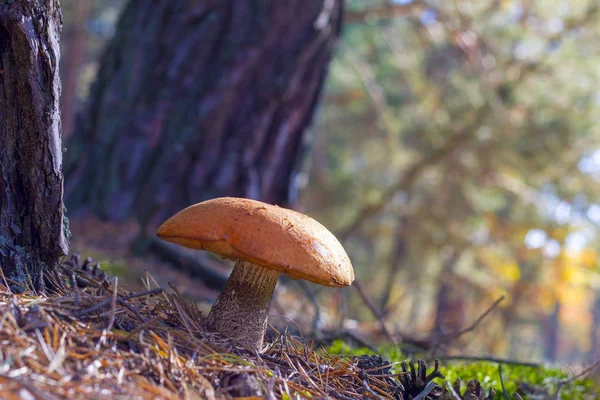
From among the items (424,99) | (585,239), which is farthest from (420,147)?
(585,239)

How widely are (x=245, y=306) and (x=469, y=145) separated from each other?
297 inches

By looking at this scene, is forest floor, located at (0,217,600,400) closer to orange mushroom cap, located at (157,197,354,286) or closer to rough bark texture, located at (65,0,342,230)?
orange mushroom cap, located at (157,197,354,286)

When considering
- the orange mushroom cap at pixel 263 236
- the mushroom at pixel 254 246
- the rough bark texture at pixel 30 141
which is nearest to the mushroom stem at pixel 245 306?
the mushroom at pixel 254 246

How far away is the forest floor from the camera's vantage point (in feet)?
3.56

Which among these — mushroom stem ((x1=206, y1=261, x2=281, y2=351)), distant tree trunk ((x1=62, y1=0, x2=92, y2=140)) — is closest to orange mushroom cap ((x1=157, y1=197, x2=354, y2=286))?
mushroom stem ((x1=206, y1=261, x2=281, y2=351))

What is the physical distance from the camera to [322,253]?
1.56 meters

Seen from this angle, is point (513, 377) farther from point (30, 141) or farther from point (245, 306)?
point (30, 141)

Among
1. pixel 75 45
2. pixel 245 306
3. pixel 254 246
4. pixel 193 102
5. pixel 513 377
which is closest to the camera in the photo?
pixel 254 246

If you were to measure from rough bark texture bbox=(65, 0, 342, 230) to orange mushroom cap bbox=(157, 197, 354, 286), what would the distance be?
9.30 ft

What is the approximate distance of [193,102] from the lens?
446 cm

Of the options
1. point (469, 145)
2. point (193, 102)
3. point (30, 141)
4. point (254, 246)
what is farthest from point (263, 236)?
point (469, 145)

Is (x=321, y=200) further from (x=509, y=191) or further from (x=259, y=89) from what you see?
(x=259, y=89)

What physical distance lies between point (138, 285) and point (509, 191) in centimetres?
774

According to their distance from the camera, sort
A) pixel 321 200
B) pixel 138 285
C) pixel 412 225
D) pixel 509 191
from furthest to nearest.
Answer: pixel 321 200
pixel 412 225
pixel 509 191
pixel 138 285
